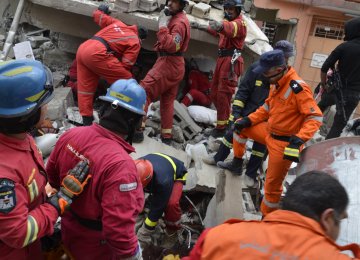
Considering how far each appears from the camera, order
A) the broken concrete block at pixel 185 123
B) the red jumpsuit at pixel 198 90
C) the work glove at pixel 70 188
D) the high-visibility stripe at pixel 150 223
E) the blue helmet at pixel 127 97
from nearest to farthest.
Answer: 1. the work glove at pixel 70 188
2. the blue helmet at pixel 127 97
3. the high-visibility stripe at pixel 150 223
4. the broken concrete block at pixel 185 123
5. the red jumpsuit at pixel 198 90

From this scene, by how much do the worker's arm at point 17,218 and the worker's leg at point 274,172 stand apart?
8.48ft

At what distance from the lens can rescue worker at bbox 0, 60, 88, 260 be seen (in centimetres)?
178

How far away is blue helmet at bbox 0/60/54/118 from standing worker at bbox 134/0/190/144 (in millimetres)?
3174

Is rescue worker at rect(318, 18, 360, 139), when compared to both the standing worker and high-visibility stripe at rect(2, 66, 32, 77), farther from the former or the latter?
high-visibility stripe at rect(2, 66, 32, 77)

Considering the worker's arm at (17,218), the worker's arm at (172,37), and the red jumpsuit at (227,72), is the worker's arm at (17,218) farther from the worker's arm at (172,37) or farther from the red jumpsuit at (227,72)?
the red jumpsuit at (227,72)

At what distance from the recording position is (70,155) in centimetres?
231

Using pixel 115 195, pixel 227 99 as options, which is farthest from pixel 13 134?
pixel 227 99

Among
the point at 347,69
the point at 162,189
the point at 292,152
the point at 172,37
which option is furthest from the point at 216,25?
the point at 162,189

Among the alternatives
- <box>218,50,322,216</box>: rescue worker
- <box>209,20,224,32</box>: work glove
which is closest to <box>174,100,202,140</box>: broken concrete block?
<box>209,20,224,32</box>: work glove

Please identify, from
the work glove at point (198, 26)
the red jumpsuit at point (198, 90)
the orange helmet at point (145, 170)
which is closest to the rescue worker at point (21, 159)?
the orange helmet at point (145, 170)

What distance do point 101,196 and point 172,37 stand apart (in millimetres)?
3239

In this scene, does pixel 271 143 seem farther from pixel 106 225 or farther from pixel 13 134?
pixel 13 134

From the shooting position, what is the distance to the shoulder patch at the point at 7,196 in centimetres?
172

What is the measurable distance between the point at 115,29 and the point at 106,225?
11.6 ft
